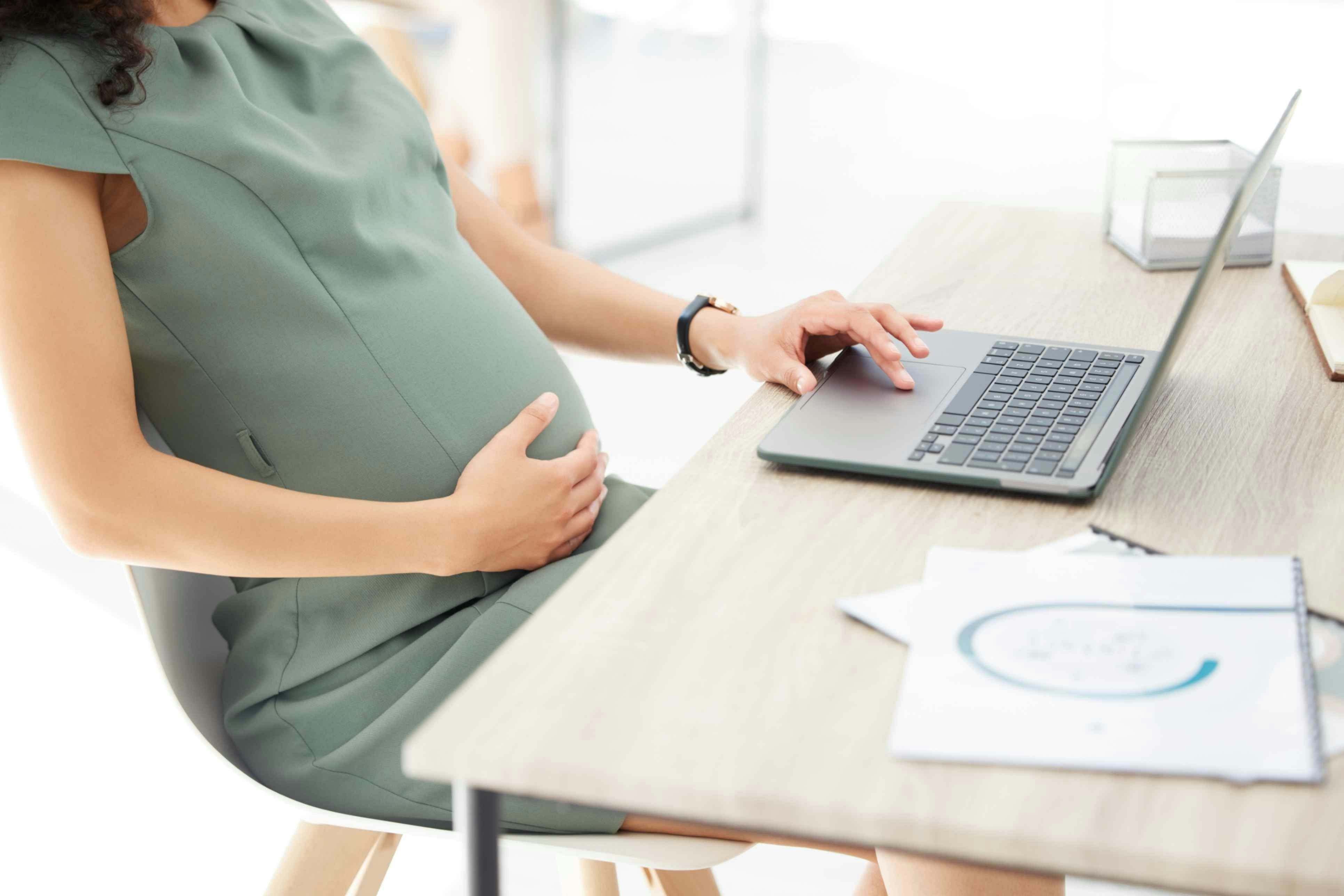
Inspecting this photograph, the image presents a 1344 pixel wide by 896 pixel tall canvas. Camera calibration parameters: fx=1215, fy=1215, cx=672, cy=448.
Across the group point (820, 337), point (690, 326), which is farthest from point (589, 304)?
point (820, 337)

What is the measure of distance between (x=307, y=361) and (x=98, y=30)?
26 centimetres

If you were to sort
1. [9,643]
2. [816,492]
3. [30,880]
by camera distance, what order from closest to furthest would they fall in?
[816,492]
[30,880]
[9,643]

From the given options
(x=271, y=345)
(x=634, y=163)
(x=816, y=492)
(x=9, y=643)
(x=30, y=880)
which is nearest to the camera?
(x=816, y=492)

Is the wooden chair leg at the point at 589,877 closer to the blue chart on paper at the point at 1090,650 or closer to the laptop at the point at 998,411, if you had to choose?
the laptop at the point at 998,411

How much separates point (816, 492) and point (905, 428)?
10 centimetres

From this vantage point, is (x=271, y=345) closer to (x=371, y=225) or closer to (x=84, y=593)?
(x=371, y=225)

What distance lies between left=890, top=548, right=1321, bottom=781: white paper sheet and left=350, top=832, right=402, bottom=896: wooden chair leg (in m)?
0.53

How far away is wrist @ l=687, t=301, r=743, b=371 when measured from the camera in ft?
3.44

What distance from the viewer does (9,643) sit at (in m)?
1.91

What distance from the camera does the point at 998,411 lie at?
833mm

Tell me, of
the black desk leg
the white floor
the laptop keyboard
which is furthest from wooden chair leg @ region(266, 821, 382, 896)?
the laptop keyboard

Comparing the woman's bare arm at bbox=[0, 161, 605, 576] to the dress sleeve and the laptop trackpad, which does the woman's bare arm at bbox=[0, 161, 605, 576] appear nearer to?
the dress sleeve

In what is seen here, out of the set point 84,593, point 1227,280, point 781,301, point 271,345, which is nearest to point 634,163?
point 781,301

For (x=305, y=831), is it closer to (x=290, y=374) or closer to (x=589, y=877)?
(x=589, y=877)
